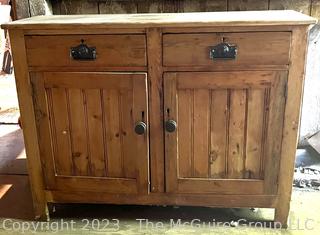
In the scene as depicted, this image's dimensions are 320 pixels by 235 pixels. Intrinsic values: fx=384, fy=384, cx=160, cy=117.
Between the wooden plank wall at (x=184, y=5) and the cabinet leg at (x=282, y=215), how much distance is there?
99 centimetres

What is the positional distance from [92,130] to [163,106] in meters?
0.32

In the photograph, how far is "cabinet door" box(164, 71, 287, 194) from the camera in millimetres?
1476

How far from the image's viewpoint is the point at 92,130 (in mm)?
1606

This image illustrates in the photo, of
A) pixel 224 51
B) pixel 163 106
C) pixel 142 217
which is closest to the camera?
pixel 224 51

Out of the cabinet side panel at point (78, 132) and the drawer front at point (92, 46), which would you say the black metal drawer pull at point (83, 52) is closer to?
the drawer front at point (92, 46)

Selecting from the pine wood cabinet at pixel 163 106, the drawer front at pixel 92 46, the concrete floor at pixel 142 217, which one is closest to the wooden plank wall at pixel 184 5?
the pine wood cabinet at pixel 163 106

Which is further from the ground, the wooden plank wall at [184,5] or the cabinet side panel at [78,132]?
the wooden plank wall at [184,5]

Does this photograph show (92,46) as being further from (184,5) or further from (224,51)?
(184,5)

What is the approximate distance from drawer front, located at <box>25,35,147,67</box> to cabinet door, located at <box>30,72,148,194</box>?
47mm

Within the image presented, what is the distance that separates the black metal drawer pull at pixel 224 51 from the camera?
55.9 inches

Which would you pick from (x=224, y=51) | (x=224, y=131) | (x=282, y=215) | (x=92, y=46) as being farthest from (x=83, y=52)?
(x=282, y=215)

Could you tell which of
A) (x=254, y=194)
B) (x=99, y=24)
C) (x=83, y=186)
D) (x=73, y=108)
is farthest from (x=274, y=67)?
(x=83, y=186)

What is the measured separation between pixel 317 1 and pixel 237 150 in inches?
37.4

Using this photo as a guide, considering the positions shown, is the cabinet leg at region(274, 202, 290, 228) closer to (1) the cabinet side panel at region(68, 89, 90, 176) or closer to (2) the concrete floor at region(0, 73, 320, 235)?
(2) the concrete floor at region(0, 73, 320, 235)
